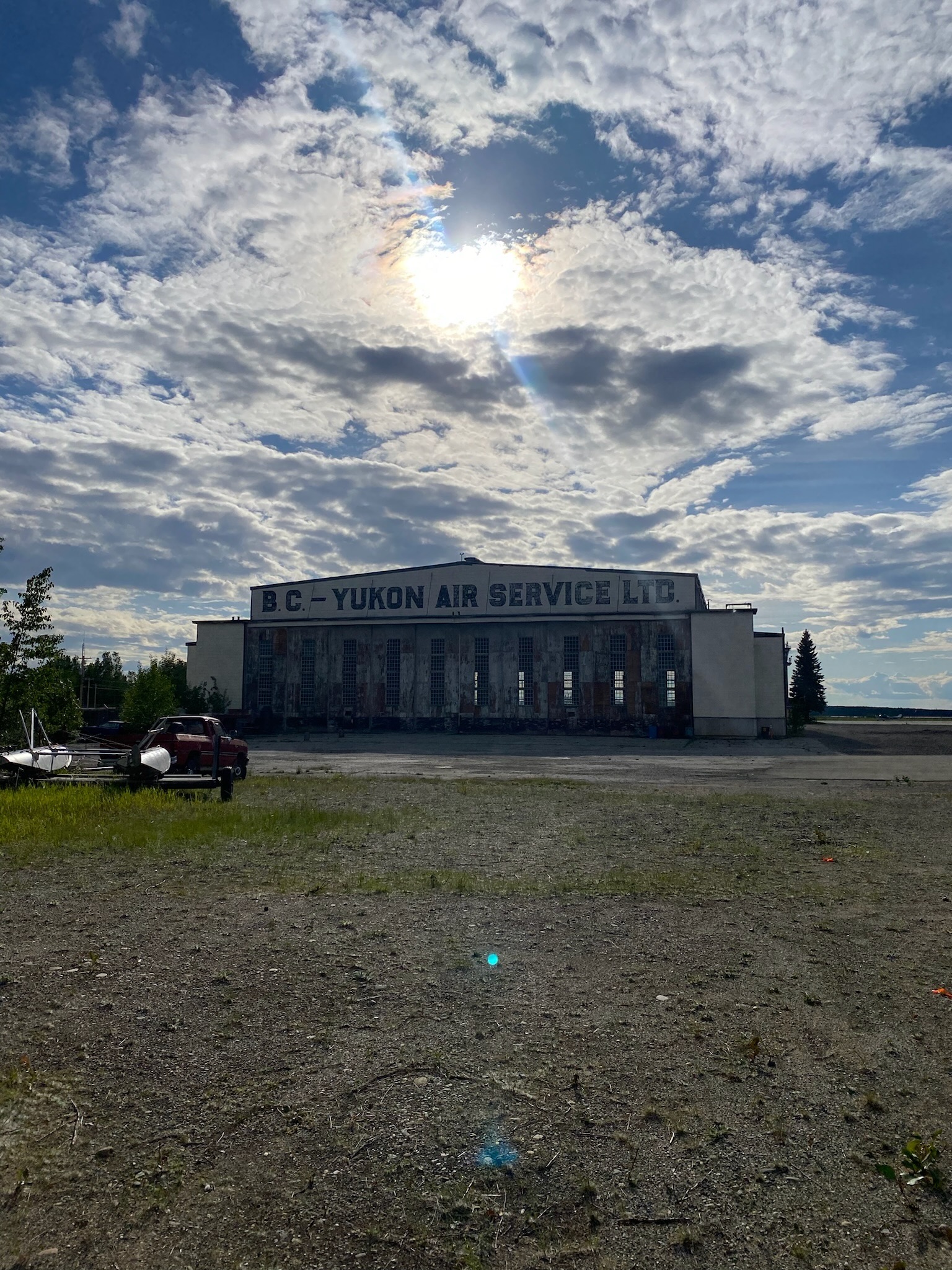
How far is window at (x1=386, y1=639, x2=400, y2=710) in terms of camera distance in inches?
1869

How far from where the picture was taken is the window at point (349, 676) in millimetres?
47750

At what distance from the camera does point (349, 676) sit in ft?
158

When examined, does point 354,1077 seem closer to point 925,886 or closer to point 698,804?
point 925,886

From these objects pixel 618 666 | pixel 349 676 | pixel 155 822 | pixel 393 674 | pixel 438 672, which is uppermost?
pixel 618 666

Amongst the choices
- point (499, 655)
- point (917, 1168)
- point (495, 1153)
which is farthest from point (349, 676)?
point (917, 1168)

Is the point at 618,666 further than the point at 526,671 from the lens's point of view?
No

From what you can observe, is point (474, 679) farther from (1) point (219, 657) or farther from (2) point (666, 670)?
(1) point (219, 657)

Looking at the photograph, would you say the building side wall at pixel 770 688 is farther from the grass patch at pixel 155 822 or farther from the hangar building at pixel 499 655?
the grass patch at pixel 155 822

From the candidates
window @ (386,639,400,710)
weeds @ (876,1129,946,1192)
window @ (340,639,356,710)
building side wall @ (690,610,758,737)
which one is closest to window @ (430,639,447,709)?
window @ (386,639,400,710)

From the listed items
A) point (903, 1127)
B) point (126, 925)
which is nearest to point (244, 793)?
point (126, 925)

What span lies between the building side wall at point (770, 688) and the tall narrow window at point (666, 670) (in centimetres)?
411

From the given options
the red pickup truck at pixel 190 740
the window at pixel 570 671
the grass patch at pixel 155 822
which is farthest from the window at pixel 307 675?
the grass patch at pixel 155 822

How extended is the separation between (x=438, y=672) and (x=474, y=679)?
2001 millimetres

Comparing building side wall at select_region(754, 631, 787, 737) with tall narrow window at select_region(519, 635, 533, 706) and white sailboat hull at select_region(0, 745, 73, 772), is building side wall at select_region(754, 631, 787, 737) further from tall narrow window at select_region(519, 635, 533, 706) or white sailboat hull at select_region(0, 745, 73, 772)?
white sailboat hull at select_region(0, 745, 73, 772)
